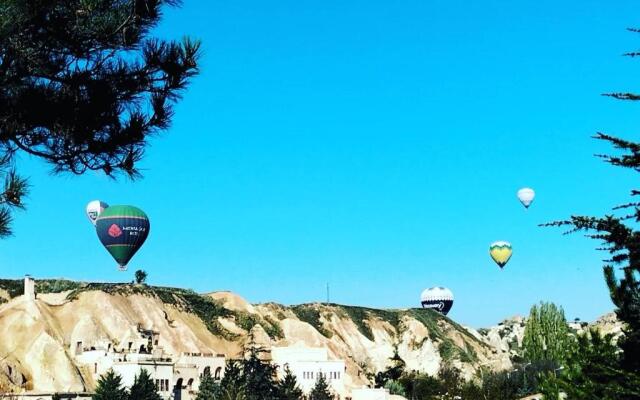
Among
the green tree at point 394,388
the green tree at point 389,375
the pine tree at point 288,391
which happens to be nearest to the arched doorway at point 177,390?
the pine tree at point 288,391

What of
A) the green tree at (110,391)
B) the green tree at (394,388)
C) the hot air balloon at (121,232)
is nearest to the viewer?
the green tree at (110,391)

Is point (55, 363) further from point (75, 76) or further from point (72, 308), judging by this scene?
point (75, 76)

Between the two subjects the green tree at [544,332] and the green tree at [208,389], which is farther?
the green tree at [544,332]

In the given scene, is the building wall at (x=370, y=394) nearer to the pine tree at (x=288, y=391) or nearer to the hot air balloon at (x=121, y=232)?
the pine tree at (x=288, y=391)

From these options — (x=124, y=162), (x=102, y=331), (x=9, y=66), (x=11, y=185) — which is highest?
(x=102, y=331)

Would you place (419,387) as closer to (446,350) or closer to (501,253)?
(501,253)

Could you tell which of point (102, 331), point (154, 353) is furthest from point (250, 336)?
Answer: point (154, 353)
